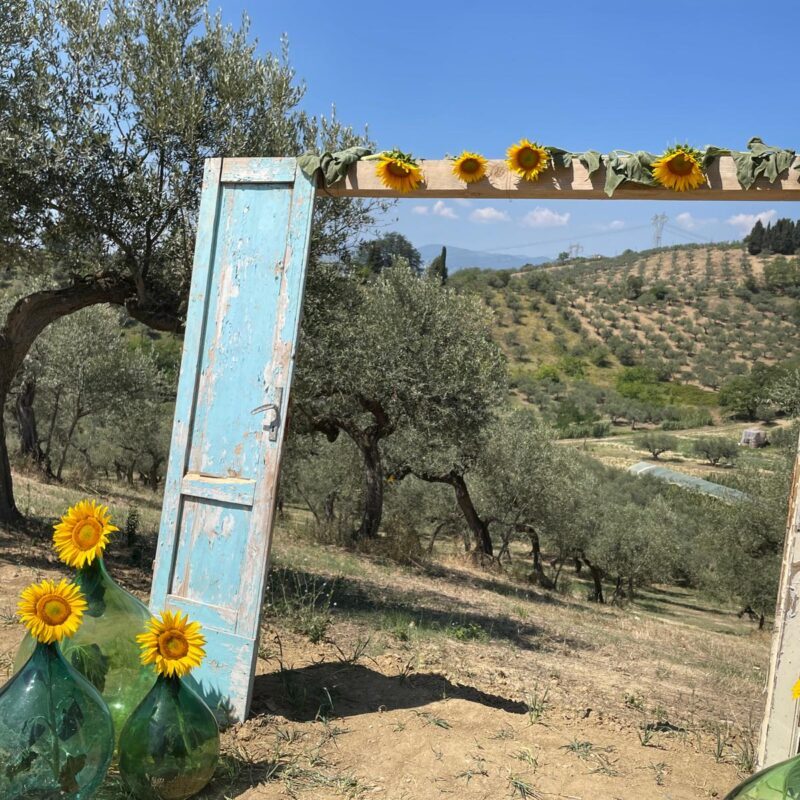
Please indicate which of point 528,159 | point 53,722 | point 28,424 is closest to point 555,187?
point 528,159

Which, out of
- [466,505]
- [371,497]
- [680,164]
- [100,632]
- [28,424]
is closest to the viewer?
[100,632]

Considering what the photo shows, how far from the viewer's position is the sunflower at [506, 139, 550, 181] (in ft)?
14.7

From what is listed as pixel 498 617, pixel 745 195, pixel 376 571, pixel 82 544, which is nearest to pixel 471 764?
pixel 82 544

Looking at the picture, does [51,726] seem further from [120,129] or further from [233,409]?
[120,129]

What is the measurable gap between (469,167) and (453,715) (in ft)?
10.9

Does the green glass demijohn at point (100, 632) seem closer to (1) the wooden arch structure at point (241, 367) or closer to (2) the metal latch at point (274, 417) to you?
(1) the wooden arch structure at point (241, 367)

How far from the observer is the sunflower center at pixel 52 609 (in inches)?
121

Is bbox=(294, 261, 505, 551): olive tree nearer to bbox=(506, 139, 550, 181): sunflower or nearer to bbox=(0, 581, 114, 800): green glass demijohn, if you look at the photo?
bbox=(506, 139, 550, 181): sunflower

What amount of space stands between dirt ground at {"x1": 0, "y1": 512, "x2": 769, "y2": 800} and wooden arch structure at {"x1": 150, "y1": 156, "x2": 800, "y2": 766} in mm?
596

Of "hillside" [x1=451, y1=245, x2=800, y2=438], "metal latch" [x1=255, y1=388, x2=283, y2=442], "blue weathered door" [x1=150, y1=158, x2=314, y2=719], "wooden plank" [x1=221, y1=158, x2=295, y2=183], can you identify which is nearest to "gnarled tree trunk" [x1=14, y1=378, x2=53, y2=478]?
"blue weathered door" [x1=150, y1=158, x2=314, y2=719]

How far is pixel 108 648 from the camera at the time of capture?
364 centimetres

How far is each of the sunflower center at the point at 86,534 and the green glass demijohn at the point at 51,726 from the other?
1.60ft

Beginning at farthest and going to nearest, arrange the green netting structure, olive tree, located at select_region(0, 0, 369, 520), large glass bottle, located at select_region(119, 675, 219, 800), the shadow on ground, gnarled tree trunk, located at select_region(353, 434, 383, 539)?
the green netting structure
gnarled tree trunk, located at select_region(353, 434, 383, 539)
olive tree, located at select_region(0, 0, 369, 520)
the shadow on ground
large glass bottle, located at select_region(119, 675, 219, 800)

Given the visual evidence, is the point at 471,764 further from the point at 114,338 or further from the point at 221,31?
the point at 114,338
